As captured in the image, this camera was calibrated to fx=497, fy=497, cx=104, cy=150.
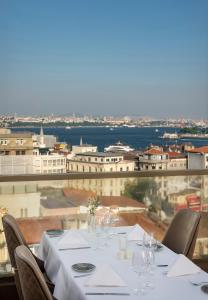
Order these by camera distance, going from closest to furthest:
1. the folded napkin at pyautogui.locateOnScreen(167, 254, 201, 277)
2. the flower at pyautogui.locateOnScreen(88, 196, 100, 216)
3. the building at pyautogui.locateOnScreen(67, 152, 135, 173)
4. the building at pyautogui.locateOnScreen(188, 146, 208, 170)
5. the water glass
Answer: the folded napkin at pyautogui.locateOnScreen(167, 254, 201, 277) < the water glass < the flower at pyautogui.locateOnScreen(88, 196, 100, 216) < the building at pyautogui.locateOnScreen(67, 152, 135, 173) < the building at pyautogui.locateOnScreen(188, 146, 208, 170)

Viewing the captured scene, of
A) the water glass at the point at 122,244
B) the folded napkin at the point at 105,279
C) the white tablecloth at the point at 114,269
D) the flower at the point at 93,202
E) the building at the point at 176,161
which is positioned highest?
the building at the point at 176,161

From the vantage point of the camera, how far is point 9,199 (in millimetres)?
4820

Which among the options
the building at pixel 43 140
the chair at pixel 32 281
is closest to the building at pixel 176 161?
the building at pixel 43 140

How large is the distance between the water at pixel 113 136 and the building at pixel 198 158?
0.28 m

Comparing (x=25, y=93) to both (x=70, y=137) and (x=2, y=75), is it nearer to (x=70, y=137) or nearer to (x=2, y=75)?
(x=2, y=75)

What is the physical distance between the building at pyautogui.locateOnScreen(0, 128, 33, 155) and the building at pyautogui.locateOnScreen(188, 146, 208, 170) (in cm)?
188

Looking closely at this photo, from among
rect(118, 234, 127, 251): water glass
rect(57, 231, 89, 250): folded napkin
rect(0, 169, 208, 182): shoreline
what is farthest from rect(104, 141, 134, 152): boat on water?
rect(118, 234, 127, 251): water glass

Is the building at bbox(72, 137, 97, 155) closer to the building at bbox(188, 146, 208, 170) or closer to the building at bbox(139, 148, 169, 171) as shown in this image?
the building at bbox(139, 148, 169, 171)

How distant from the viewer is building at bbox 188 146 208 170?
5598mm

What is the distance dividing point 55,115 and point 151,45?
165 centimetres

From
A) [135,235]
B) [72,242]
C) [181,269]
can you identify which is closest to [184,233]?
[135,235]

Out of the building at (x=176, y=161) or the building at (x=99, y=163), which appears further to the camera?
the building at (x=176, y=161)

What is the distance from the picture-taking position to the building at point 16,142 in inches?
231

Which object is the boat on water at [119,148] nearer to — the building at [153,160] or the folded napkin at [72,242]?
the building at [153,160]
